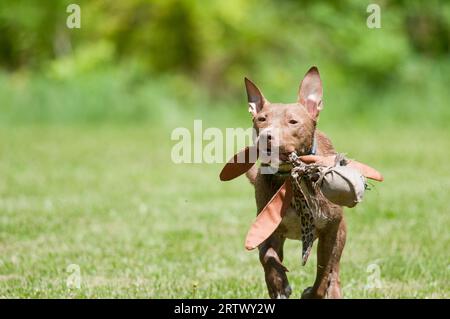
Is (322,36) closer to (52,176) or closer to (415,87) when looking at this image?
(415,87)

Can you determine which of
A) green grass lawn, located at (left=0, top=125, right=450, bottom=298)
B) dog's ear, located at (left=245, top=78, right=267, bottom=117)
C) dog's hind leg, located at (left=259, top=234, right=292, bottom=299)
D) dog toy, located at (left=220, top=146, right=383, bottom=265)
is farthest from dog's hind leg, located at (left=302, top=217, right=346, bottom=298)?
dog's ear, located at (left=245, top=78, right=267, bottom=117)

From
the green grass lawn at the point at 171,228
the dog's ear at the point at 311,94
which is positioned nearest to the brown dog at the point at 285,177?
the dog's ear at the point at 311,94

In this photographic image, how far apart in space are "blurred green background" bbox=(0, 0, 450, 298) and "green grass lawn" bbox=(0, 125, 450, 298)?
0.07ft

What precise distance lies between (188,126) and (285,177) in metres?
11.6

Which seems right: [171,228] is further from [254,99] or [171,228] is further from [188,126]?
[188,126]

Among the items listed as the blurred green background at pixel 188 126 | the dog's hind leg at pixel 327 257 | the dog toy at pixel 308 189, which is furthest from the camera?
the blurred green background at pixel 188 126

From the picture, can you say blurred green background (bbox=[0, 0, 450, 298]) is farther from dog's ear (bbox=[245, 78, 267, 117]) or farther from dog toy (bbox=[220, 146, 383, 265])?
dog's ear (bbox=[245, 78, 267, 117])

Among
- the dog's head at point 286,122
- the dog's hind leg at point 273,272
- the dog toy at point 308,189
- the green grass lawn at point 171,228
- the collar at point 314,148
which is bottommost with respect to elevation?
the green grass lawn at point 171,228

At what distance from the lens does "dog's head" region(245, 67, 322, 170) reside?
4.12m

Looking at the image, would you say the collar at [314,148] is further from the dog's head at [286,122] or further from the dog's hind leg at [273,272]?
the dog's hind leg at [273,272]

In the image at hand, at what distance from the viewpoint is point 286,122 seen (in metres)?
4.18

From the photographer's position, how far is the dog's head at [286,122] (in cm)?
412

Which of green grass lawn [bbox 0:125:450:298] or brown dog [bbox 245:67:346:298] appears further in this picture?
green grass lawn [bbox 0:125:450:298]
